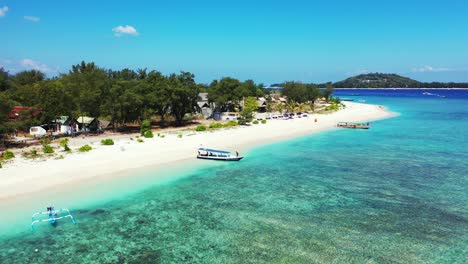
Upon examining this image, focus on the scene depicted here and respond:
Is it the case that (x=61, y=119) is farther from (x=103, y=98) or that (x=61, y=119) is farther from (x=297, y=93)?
(x=297, y=93)

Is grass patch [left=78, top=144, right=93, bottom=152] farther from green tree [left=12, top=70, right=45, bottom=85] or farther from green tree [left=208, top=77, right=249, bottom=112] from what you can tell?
green tree [left=12, top=70, right=45, bottom=85]

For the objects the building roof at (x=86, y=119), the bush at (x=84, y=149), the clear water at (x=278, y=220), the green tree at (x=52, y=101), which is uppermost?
the green tree at (x=52, y=101)

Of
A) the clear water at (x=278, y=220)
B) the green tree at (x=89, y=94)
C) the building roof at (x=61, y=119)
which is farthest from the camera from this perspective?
the building roof at (x=61, y=119)

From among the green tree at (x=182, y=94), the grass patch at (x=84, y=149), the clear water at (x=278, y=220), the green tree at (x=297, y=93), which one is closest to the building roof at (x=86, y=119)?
the green tree at (x=182, y=94)

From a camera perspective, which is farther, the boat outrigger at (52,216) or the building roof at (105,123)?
the building roof at (105,123)

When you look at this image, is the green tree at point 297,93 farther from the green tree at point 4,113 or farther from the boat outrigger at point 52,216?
the boat outrigger at point 52,216

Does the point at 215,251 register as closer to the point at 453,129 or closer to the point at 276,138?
the point at 276,138

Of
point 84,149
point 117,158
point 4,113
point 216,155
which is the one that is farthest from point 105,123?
point 216,155

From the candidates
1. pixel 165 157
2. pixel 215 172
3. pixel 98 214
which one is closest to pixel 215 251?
pixel 98 214
